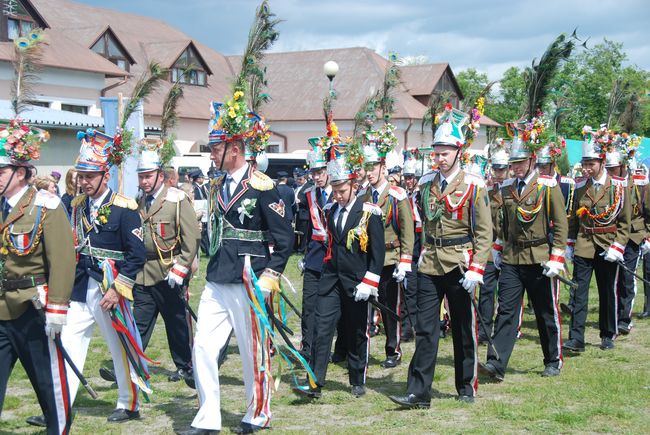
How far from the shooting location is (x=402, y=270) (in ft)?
27.0

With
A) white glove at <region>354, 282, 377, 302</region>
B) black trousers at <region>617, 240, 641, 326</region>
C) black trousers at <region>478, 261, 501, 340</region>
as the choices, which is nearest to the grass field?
black trousers at <region>478, 261, 501, 340</region>

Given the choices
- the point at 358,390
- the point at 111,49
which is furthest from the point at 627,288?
the point at 111,49

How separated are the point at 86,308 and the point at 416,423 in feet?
9.06

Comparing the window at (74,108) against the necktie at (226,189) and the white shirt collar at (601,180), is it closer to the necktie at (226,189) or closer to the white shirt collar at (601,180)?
the white shirt collar at (601,180)

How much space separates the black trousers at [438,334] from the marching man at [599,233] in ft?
7.81

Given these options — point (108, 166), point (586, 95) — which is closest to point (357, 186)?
point (108, 166)

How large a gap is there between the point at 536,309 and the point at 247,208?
11.1 ft

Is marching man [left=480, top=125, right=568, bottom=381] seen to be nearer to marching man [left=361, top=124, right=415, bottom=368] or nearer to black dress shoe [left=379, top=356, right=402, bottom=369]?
marching man [left=361, top=124, right=415, bottom=368]

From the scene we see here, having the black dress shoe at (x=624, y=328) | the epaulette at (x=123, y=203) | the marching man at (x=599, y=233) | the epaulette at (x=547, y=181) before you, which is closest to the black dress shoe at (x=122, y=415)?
the epaulette at (x=123, y=203)

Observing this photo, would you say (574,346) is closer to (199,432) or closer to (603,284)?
Answer: (603,284)

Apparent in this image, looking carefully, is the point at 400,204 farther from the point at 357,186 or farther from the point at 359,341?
the point at 359,341

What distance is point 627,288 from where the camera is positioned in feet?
33.3

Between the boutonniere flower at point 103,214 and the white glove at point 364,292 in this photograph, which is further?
the white glove at point 364,292

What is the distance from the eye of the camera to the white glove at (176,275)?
7152 mm
